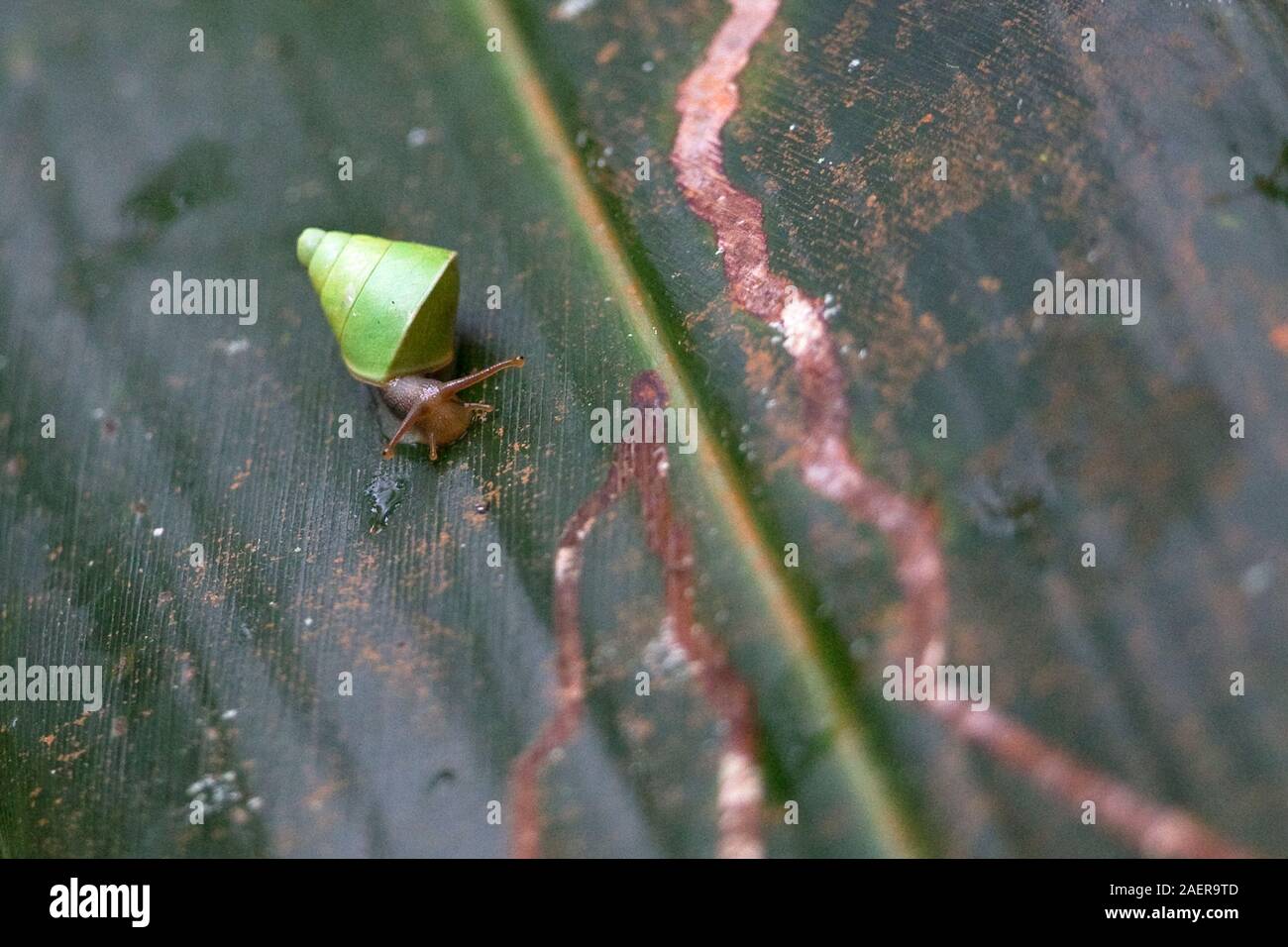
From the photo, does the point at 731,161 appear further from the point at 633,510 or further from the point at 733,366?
the point at 633,510

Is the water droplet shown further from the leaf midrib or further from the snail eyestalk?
the leaf midrib

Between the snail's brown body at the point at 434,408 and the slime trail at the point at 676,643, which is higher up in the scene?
the snail's brown body at the point at 434,408

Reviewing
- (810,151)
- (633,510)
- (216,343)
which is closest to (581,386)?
(633,510)

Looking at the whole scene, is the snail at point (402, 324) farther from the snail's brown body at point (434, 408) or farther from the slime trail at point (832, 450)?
the slime trail at point (832, 450)

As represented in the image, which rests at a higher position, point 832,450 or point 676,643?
point 832,450

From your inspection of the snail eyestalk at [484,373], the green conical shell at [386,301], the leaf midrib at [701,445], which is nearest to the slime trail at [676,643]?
the leaf midrib at [701,445]

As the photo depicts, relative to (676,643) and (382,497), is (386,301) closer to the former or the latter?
(382,497)

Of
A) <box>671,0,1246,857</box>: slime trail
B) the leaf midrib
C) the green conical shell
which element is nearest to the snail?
the green conical shell

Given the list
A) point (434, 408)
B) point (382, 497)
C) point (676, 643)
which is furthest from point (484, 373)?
point (676, 643)
